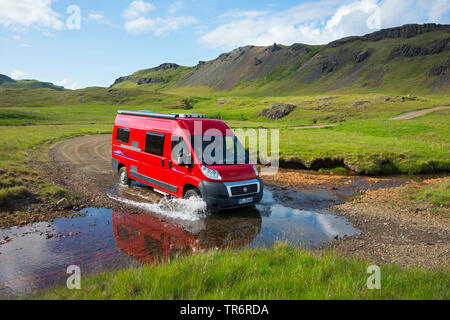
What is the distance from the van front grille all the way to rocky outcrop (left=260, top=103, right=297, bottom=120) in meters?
60.5

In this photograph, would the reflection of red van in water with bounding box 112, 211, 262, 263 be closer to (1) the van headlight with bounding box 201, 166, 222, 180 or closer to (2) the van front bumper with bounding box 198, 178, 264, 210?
(2) the van front bumper with bounding box 198, 178, 264, 210

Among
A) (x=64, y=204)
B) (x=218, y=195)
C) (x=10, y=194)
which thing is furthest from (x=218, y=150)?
(x=10, y=194)

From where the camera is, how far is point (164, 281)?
15.5 ft

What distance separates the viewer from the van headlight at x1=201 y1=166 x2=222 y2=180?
969 centimetres

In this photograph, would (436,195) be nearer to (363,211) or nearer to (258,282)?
(363,211)

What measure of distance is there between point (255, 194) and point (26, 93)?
209m

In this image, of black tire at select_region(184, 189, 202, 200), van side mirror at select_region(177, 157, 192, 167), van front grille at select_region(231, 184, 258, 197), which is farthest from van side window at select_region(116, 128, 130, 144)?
van front grille at select_region(231, 184, 258, 197)

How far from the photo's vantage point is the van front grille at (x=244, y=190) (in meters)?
9.81

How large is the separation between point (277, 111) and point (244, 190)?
63041mm

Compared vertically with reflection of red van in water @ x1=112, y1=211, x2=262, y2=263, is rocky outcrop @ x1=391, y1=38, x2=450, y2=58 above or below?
above

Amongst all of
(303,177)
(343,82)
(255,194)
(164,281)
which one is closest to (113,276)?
(164,281)

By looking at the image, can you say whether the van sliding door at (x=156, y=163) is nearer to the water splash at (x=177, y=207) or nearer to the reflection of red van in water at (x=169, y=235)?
the water splash at (x=177, y=207)

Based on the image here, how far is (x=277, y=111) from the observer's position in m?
70.7

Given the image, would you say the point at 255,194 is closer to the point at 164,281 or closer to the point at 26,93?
the point at 164,281
